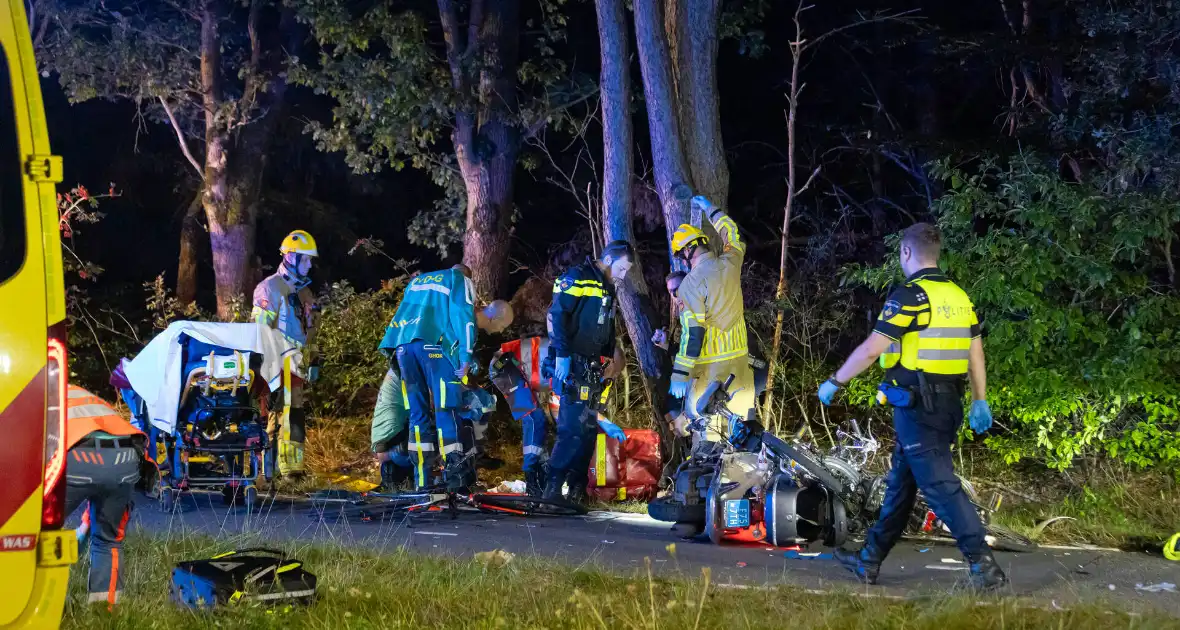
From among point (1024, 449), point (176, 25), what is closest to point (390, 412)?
point (1024, 449)

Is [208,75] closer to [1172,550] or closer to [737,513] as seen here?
[737,513]

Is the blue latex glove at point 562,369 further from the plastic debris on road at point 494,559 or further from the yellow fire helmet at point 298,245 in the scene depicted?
the plastic debris on road at point 494,559

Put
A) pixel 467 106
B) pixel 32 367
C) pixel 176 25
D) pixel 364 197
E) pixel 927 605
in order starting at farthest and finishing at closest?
1. pixel 364 197
2. pixel 176 25
3. pixel 467 106
4. pixel 927 605
5. pixel 32 367

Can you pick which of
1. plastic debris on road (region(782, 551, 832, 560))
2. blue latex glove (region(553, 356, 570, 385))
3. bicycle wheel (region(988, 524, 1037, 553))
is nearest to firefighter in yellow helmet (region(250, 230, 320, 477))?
blue latex glove (region(553, 356, 570, 385))

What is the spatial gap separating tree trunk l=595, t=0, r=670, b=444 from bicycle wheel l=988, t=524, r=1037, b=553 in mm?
3834

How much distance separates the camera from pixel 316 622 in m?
5.12

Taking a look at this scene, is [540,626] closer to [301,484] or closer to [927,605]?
[927,605]

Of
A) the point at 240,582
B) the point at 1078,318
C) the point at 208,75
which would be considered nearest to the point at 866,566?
the point at 240,582

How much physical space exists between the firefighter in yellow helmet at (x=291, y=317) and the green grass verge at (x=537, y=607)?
12.7 ft

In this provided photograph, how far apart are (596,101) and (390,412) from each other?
6787 millimetres

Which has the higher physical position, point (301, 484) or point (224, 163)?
point (224, 163)

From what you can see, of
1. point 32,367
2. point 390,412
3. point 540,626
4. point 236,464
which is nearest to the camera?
point 32,367

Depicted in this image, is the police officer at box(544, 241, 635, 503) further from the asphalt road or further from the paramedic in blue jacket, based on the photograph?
the paramedic in blue jacket

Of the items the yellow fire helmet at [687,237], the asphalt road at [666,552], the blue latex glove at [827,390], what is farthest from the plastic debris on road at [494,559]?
the yellow fire helmet at [687,237]
